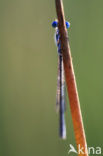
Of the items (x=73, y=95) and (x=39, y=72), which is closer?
(x=73, y=95)

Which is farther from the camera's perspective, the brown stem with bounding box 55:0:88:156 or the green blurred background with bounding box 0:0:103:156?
the green blurred background with bounding box 0:0:103:156

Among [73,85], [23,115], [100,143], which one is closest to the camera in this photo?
[73,85]

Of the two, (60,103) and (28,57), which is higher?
(28,57)

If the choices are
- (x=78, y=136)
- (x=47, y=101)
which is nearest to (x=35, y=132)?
(x=47, y=101)

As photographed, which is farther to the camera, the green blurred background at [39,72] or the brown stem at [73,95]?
the green blurred background at [39,72]

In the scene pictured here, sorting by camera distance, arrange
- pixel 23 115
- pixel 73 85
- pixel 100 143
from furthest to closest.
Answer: pixel 23 115, pixel 100 143, pixel 73 85

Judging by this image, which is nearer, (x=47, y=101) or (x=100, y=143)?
(x=100, y=143)

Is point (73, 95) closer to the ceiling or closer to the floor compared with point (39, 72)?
closer to the floor

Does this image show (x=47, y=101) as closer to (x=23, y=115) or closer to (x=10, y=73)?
(x=23, y=115)
